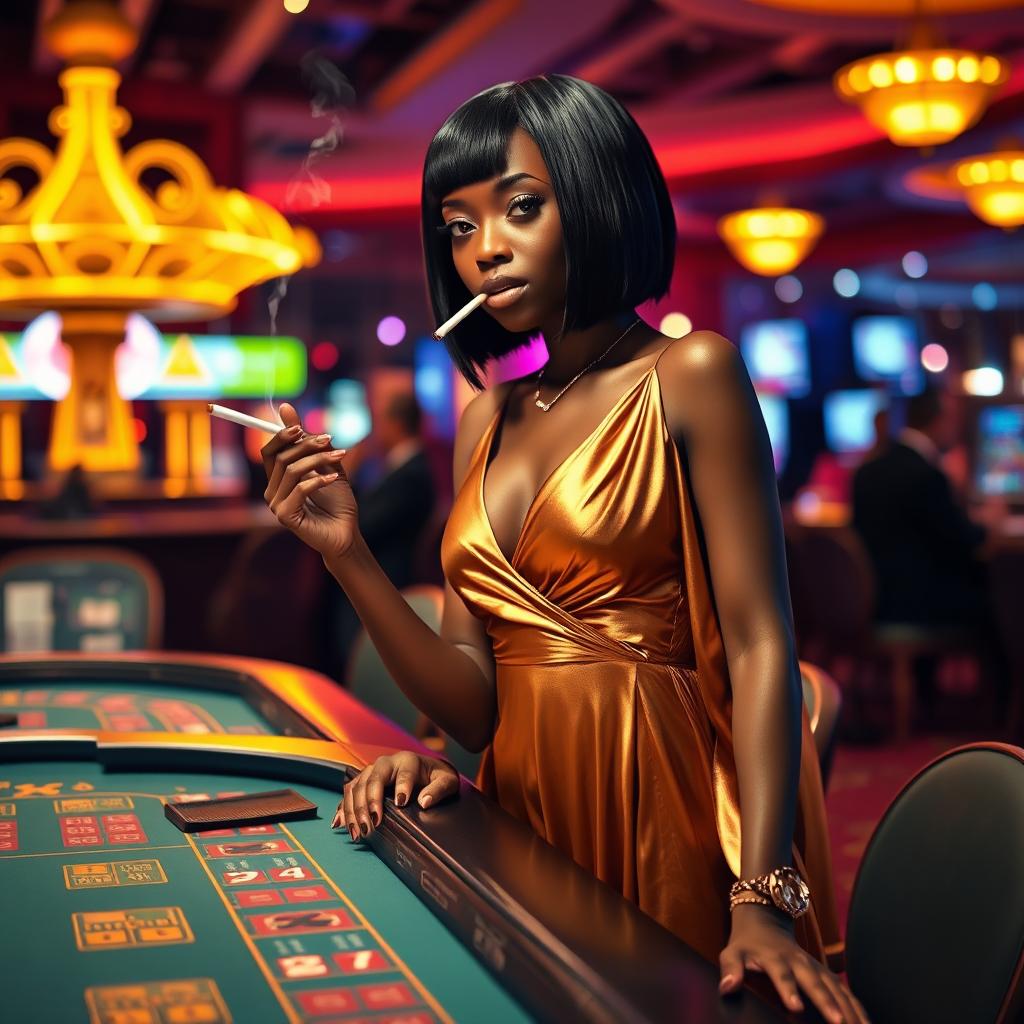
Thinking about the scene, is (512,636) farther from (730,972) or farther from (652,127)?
(652,127)

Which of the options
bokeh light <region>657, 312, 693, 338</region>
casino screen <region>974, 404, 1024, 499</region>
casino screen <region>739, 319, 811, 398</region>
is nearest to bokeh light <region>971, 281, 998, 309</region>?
casino screen <region>739, 319, 811, 398</region>

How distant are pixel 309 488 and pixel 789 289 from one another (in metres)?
14.5

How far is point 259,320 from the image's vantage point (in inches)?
330

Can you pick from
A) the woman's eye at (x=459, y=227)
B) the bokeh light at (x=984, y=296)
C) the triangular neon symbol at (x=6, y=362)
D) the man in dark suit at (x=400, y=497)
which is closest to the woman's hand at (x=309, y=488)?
the woman's eye at (x=459, y=227)

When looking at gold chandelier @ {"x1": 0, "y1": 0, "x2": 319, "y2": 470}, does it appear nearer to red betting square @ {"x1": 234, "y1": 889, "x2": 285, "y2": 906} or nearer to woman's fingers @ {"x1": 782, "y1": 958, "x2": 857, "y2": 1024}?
red betting square @ {"x1": 234, "y1": 889, "x2": 285, "y2": 906}

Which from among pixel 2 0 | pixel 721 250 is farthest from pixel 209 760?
pixel 721 250

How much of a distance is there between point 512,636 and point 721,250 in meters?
11.2

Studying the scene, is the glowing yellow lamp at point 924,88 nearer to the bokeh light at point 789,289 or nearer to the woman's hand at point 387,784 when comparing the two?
the woman's hand at point 387,784

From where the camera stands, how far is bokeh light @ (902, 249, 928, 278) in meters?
13.5

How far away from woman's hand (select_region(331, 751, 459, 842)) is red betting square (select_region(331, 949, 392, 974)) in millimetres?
315

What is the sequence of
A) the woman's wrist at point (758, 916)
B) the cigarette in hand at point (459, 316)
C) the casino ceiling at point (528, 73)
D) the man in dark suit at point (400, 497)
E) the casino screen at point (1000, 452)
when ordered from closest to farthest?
the woman's wrist at point (758, 916), the cigarette in hand at point (459, 316), the man in dark suit at point (400, 497), the casino ceiling at point (528, 73), the casino screen at point (1000, 452)

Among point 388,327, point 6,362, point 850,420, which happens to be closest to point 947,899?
point 6,362

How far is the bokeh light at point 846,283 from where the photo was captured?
14.6m

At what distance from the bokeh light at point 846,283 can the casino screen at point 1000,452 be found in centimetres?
746
